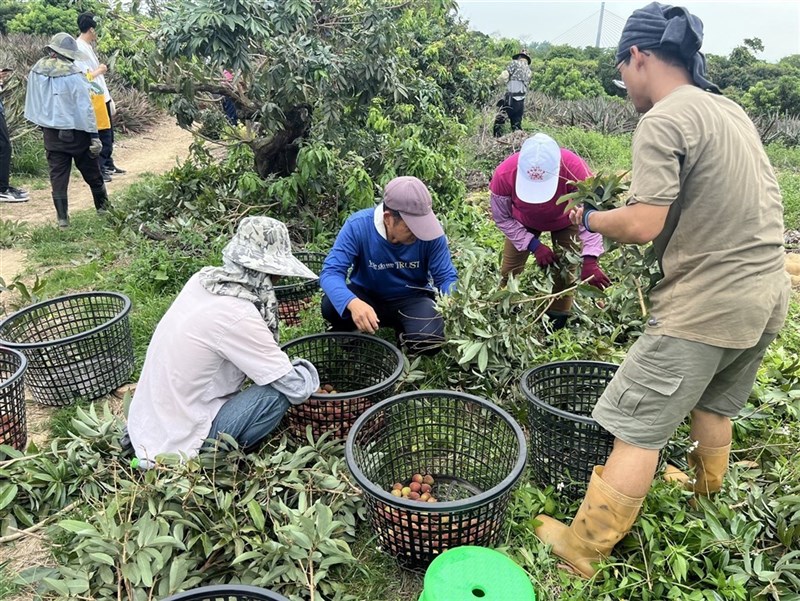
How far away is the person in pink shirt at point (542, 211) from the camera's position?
287cm

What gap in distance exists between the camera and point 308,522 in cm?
181

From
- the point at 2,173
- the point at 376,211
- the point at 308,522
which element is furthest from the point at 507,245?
the point at 2,173

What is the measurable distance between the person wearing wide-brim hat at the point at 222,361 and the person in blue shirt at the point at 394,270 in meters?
0.63

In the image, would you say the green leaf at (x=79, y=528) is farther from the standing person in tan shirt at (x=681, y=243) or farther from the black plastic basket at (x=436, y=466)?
the standing person in tan shirt at (x=681, y=243)

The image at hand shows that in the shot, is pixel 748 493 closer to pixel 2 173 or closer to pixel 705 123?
pixel 705 123

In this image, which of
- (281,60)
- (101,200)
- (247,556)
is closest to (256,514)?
(247,556)

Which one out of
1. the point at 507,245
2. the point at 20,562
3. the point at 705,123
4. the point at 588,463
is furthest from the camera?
the point at 507,245

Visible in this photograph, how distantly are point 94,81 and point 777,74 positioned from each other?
14.3 m

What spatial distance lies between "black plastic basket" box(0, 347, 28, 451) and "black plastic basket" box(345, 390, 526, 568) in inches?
56.1

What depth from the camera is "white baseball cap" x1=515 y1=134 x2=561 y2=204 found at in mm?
2852

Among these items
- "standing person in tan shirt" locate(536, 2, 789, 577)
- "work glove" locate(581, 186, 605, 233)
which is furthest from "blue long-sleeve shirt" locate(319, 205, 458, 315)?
"standing person in tan shirt" locate(536, 2, 789, 577)

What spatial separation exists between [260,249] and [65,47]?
409 cm

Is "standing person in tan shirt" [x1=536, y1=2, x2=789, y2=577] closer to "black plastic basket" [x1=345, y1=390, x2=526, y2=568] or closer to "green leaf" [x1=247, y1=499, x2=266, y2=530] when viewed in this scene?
"black plastic basket" [x1=345, y1=390, x2=526, y2=568]

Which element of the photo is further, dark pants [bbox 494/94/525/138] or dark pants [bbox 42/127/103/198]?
dark pants [bbox 494/94/525/138]
